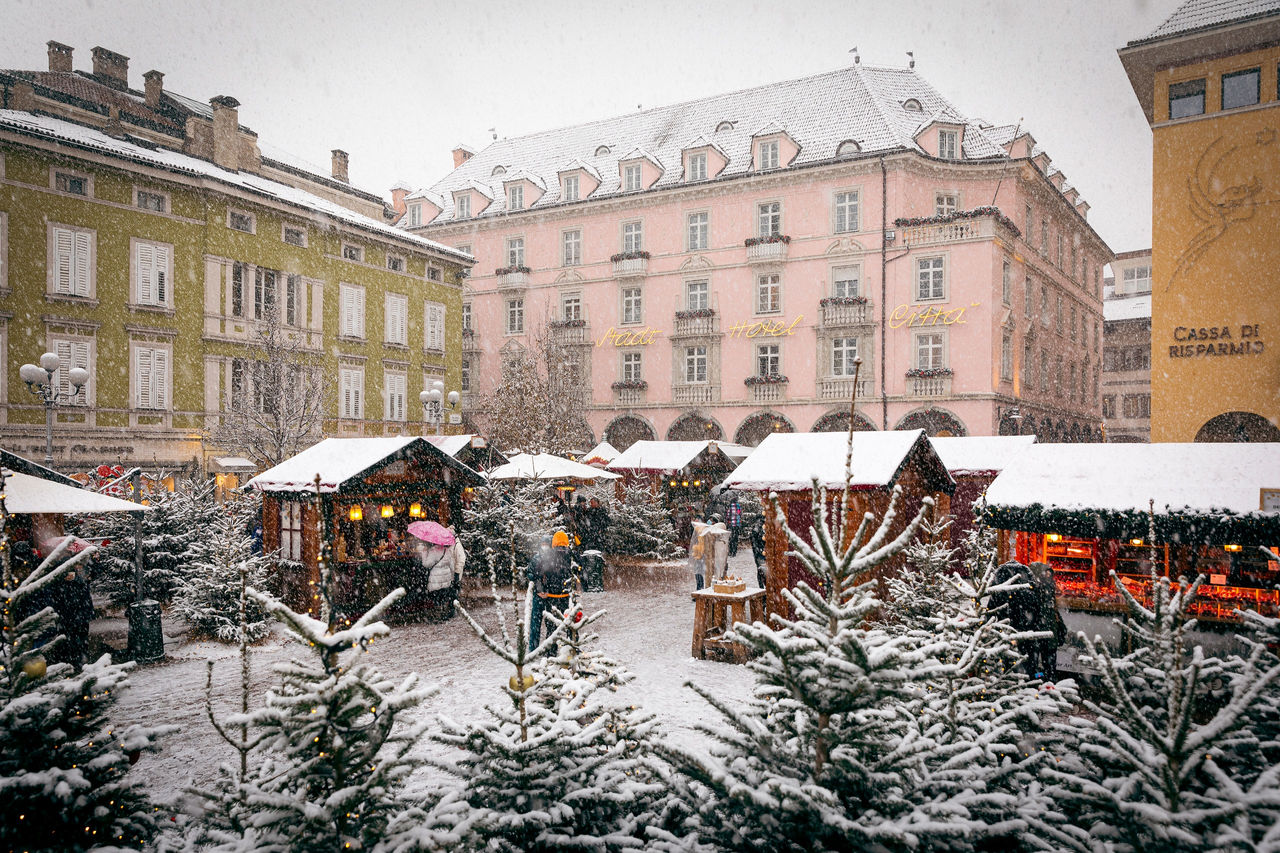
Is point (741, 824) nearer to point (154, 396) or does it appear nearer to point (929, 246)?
point (154, 396)

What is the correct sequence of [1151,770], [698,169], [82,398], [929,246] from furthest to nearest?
[698,169] < [929,246] < [82,398] < [1151,770]

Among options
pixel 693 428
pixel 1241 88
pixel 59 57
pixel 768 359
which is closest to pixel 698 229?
pixel 768 359

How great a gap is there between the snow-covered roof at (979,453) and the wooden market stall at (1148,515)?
3.51 metres

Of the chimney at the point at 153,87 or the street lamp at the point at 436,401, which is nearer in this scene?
the street lamp at the point at 436,401

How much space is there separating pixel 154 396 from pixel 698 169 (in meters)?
23.9

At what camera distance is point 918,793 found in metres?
3.50

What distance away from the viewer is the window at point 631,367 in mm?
36344

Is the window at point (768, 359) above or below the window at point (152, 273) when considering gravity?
below

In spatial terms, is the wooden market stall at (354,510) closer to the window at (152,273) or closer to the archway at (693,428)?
the window at (152,273)

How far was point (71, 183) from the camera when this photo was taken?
2259 cm

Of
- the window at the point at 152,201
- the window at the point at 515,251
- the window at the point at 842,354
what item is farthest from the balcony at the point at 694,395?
the window at the point at 152,201

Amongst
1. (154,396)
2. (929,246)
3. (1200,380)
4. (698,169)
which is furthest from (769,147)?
(154,396)

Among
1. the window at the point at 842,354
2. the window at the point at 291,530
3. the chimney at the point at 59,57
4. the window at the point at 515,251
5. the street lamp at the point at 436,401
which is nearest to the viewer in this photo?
the window at the point at 291,530

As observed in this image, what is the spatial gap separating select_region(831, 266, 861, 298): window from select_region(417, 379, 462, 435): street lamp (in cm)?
1626
